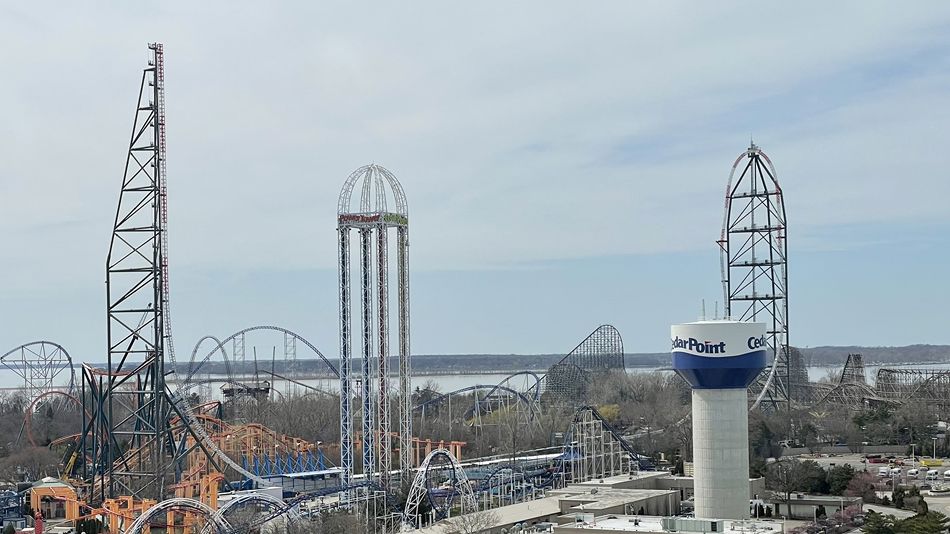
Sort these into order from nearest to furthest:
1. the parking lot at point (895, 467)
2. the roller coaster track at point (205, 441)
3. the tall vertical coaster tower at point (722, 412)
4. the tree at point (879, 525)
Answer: the tall vertical coaster tower at point (722, 412)
the tree at point (879, 525)
the roller coaster track at point (205, 441)
the parking lot at point (895, 467)

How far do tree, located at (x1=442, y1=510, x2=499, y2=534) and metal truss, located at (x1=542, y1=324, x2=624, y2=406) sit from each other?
54804 mm

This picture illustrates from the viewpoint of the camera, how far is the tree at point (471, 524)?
120 ft

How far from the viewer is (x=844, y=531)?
4134 cm

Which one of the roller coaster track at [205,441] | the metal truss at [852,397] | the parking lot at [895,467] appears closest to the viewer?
the roller coaster track at [205,441]

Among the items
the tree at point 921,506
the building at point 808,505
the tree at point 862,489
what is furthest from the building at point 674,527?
the tree at point 862,489

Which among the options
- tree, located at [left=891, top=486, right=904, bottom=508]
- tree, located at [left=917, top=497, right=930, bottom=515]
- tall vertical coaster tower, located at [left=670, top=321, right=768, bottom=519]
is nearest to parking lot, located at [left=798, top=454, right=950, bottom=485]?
tree, located at [left=891, top=486, right=904, bottom=508]

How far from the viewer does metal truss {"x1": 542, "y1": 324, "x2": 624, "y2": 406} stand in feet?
322

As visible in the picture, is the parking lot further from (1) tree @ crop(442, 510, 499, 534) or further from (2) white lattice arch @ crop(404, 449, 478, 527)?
(1) tree @ crop(442, 510, 499, 534)

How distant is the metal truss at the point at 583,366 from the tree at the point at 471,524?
54804 mm

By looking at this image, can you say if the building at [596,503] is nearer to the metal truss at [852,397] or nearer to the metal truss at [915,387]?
the metal truss at [915,387]

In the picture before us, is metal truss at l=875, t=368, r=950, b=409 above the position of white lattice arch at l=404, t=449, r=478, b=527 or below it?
above

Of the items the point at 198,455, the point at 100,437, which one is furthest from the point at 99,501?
the point at 198,455

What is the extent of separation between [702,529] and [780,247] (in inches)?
1622

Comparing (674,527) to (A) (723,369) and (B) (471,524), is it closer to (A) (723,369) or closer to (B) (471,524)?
(A) (723,369)
